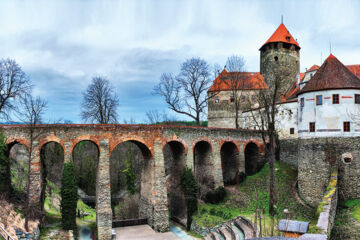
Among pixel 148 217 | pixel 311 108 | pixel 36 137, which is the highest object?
pixel 311 108

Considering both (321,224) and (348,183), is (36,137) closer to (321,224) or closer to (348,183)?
(321,224)

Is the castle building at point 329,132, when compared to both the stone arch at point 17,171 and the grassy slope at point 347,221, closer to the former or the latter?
the grassy slope at point 347,221

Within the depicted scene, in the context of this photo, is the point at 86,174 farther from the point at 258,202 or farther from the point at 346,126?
the point at 346,126

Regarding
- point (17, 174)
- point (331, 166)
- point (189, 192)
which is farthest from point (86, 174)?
point (331, 166)

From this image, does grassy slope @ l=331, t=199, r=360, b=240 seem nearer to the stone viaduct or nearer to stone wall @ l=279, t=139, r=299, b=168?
stone wall @ l=279, t=139, r=299, b=168

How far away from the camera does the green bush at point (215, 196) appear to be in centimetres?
2552

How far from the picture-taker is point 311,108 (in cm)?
2333

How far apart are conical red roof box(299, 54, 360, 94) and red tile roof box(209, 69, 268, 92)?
52.2 ft

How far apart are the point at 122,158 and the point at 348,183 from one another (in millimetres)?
30159

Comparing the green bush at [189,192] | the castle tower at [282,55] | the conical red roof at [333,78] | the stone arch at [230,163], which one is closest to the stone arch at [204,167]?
the green bush at [189,192]

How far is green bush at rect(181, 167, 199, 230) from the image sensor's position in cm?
2355

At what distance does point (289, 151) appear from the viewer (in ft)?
98.3

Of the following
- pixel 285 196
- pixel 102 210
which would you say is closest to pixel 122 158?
pixel 102 210

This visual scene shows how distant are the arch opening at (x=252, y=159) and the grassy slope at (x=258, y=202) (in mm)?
977
